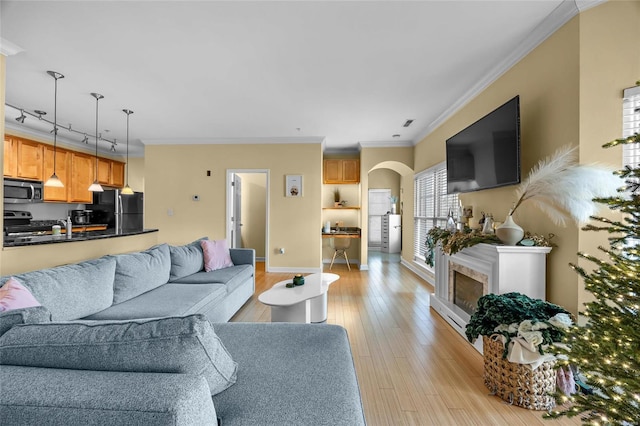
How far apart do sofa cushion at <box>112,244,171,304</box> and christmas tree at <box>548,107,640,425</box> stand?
2856 mm

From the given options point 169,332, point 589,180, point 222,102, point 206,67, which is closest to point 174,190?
point 222,102

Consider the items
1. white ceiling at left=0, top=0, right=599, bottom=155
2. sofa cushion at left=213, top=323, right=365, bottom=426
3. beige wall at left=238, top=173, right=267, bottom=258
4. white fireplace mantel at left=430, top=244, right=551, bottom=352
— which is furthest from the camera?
beige wall at left=238, top=173, right=267, bottom=258

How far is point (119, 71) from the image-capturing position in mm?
3104

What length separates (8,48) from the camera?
249 cm

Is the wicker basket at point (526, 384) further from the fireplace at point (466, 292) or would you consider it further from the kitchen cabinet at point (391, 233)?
the kitchen cabinet at point (391, 233)

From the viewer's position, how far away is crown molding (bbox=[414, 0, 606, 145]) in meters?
2.08

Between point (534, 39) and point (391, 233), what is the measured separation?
20.4 ft

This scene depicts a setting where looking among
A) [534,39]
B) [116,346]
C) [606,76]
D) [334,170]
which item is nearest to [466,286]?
[606,76]

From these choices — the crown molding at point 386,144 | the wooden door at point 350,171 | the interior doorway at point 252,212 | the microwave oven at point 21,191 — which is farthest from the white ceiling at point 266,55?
the interior doorway at point 252,212

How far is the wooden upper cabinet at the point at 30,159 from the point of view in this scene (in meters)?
4.89

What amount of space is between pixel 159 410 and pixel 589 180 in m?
2.63

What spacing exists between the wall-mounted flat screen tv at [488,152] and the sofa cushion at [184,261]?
3.39m

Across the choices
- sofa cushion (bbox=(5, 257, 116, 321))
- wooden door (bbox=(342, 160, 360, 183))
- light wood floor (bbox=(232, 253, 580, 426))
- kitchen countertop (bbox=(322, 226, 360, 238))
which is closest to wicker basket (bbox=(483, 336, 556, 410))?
light wood floor (bbox=(232, 253, 580, 426))

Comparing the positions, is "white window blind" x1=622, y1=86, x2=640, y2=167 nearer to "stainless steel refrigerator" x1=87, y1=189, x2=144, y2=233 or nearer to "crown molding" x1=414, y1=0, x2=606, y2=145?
"crown molding" x1=414, y1=0, x2=606, y2=145
